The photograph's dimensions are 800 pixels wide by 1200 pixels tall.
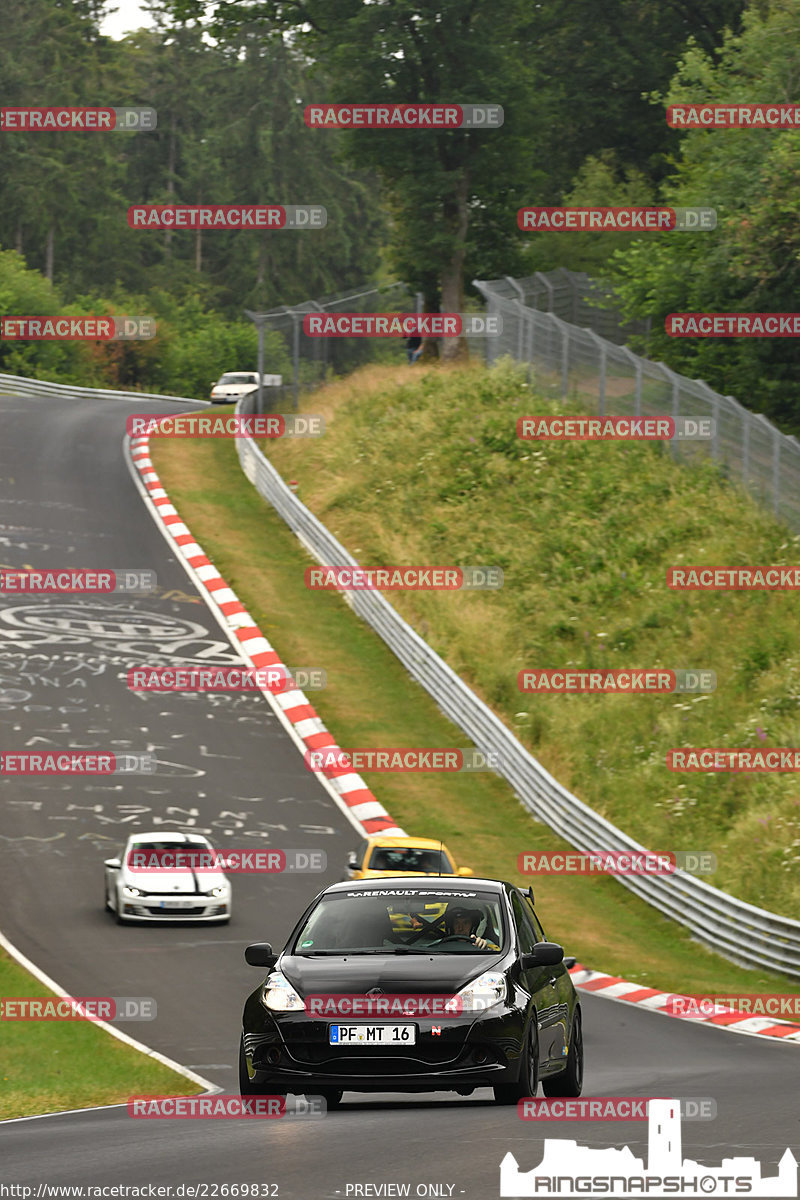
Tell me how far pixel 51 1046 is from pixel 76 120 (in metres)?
86.6

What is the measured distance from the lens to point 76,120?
95375 millimetres

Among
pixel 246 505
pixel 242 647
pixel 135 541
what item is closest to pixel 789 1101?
pixel 242 647

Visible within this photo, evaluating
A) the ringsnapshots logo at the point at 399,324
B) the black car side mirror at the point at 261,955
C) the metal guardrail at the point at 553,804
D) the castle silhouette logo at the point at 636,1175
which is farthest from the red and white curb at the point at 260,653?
the castle silhouette logo at the point at 636,1175

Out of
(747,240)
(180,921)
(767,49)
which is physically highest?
(767,49)

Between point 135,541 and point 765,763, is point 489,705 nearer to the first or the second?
point 765,763

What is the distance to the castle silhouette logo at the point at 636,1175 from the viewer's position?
7.42m

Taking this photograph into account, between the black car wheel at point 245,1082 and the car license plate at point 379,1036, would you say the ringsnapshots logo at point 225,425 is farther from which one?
the car license plate at point 379,1036

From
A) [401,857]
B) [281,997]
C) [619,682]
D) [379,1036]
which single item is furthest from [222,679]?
[379,1036]

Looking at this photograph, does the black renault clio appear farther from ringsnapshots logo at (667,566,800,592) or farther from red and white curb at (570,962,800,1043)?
ringsnapshots logo at (667,566,800,592)

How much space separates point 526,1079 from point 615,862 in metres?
15.0

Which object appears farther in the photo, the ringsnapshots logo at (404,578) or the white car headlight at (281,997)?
the ringsnapshots logo at (404,578)

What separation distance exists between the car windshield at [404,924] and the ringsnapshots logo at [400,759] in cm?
1656

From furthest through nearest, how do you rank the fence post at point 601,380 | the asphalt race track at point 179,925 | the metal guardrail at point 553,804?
the fence post at point 601,380
the metal guardrail at point 553,804
the asphalt race track at point 179,925

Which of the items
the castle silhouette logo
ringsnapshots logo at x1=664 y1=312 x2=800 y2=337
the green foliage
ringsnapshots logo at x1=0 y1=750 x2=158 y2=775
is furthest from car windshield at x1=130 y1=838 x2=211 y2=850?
ringsnapshots logo at x1=664 y1=312 x2=800 y2=337
